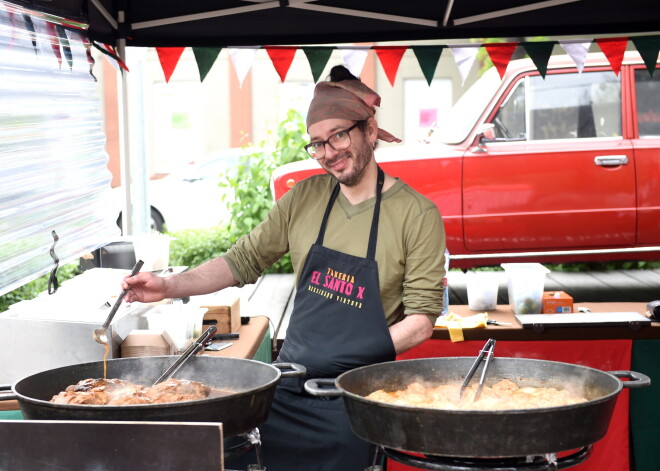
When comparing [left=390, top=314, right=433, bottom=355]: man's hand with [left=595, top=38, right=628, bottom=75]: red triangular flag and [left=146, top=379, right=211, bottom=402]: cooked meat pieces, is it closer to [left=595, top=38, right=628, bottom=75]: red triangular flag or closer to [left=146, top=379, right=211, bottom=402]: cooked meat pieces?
[left=146, top=379, right=211, bottom=402]: cooked meat pieces

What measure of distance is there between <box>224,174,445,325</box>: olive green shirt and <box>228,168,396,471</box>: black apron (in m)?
0.05

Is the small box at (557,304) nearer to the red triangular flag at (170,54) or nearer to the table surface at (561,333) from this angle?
the table surface at (561,333)

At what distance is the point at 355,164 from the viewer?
2994 mm

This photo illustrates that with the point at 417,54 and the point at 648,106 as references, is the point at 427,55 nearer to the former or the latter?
the point at 417,54

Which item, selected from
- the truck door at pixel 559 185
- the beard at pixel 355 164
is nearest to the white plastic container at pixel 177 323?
the beard at pixel 355 164

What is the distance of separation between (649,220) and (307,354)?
517 centimetres

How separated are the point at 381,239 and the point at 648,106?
5171mm

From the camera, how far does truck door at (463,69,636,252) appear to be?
725cm

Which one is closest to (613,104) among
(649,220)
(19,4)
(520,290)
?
(649,220)

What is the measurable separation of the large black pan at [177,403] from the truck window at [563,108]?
17.0ft

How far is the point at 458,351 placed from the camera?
13.4ft

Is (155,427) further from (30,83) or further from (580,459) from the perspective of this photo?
(30,83)

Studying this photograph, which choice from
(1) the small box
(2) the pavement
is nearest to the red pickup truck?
(2) the pavement

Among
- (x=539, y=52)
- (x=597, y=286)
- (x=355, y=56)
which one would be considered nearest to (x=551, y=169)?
(x=597, y=286)
